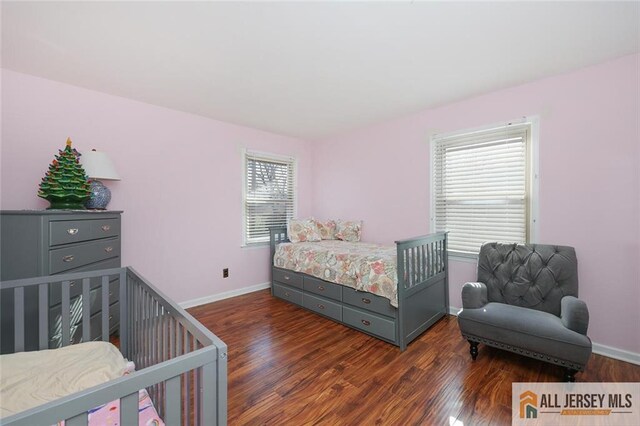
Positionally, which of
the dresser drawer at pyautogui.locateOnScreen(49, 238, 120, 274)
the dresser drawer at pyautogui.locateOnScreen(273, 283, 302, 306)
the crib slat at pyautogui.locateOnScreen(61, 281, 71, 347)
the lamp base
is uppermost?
the lamp base

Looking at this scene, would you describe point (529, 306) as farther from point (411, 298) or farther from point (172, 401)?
point (172, 401)

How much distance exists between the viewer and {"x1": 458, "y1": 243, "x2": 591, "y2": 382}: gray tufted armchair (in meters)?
1.74

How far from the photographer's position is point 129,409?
0.68 metres

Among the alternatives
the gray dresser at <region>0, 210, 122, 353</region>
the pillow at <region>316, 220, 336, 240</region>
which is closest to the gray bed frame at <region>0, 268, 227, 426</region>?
the gray dresser at <region>0, 210, 122, 353</region>

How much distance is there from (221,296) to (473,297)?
2.84 m

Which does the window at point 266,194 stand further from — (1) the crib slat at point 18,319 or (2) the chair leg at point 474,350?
(2) the chair leg at point 474,350

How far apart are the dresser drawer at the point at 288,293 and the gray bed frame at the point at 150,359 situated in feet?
6.01

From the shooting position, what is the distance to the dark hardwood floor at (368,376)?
61.9 inches

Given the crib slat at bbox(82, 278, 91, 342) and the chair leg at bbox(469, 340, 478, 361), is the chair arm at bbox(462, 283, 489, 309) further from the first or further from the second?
the crib slat at bbox(82, 278, 91, 342)

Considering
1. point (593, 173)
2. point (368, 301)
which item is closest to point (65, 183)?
point (368, 301)

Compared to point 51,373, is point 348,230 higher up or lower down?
higher up

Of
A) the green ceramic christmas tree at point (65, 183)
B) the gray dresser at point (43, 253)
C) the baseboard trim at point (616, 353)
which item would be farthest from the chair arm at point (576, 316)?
the green ceramic christmas tree at point (65, 183)

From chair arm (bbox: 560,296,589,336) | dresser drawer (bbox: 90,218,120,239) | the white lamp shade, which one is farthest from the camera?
the white lamp shade

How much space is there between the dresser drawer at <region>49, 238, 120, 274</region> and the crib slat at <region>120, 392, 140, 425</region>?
1834 mm
